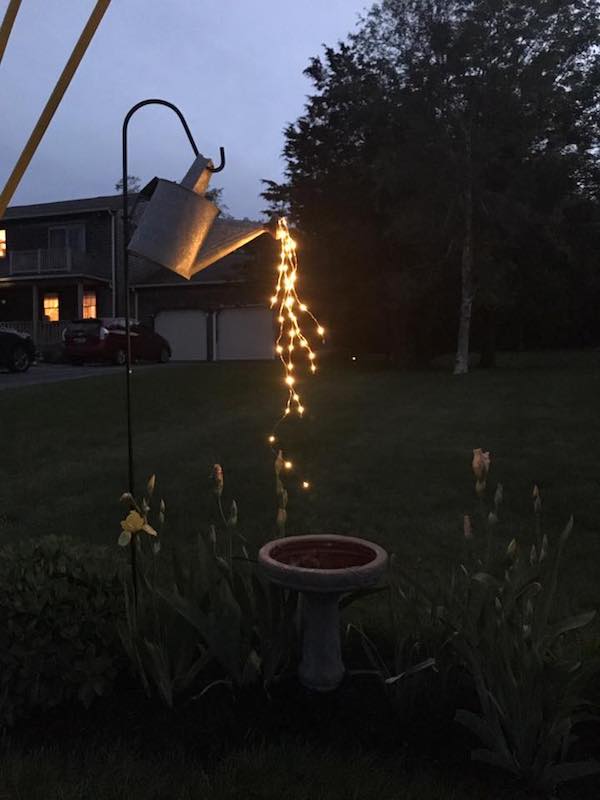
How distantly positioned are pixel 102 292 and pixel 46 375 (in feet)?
37.7

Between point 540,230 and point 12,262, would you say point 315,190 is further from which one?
point 12,262

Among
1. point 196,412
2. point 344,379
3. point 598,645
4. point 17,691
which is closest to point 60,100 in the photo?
point 17,691

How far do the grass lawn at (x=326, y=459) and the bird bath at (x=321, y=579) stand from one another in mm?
1513

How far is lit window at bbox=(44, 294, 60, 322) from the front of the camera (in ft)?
96.1

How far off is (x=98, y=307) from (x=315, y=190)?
12.0 meters

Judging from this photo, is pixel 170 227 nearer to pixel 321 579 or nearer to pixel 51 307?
pixel 321 579

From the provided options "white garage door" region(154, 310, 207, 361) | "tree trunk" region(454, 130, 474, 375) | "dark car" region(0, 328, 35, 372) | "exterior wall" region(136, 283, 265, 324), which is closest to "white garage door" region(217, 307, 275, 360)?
"exterior wall" region(136, 283, 265, 324)

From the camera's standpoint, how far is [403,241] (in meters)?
19.8

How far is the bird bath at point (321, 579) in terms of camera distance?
230 centimetres

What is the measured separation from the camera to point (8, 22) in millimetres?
2121

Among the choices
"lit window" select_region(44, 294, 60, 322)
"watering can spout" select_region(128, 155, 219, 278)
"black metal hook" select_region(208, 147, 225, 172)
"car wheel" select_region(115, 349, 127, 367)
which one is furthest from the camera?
"lit window" select_region(44, 294, 60, 322)

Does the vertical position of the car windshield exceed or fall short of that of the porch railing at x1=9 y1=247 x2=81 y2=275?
it falls short

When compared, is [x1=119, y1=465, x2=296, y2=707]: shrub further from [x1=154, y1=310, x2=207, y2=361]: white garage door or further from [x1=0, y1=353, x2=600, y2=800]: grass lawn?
[x1=154, y1=310, x2=207, y2=361]: white garage door

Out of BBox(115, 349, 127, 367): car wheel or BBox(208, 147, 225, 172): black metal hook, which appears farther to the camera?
BBox(115, 349, 127, 367): car wheel
